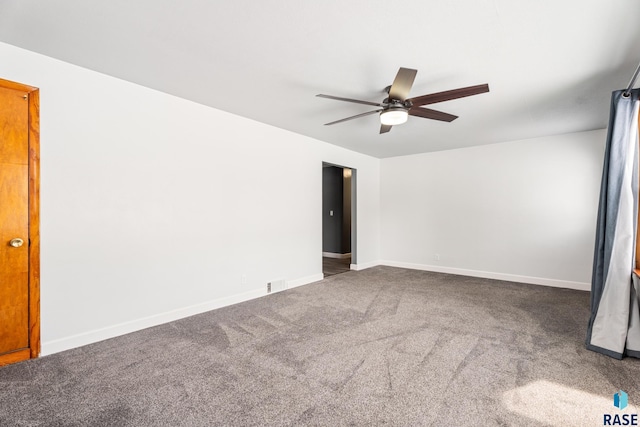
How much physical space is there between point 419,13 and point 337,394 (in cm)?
257

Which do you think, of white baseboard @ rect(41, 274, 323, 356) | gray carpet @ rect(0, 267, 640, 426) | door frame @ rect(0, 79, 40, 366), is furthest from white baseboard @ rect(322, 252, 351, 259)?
door frame @ rect(0, 79, 40, 366)

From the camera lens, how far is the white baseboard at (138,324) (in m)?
2.59

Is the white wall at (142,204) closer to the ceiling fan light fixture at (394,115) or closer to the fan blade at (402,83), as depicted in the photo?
the ceiling fan light fixture at (394,115)

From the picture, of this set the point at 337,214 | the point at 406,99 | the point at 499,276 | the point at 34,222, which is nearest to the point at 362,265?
the point at 337,214

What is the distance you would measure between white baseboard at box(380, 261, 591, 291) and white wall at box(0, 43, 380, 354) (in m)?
3.07

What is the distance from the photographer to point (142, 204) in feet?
10.3

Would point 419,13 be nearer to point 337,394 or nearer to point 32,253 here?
point 337,394

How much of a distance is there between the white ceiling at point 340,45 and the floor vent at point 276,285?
2525 mm

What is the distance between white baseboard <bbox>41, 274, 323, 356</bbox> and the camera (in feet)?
8.50

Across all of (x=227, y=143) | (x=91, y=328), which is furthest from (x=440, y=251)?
(x=91, y=328)

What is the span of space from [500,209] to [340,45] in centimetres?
458

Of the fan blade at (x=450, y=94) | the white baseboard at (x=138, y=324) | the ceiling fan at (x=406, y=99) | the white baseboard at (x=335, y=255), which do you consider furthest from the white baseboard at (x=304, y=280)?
the fan blade at (x=450, y=94)

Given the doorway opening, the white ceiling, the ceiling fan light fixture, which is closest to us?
the white ceiling

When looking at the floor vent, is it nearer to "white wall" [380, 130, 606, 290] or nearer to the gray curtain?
"white wall" [380, 130, 606, 290]
